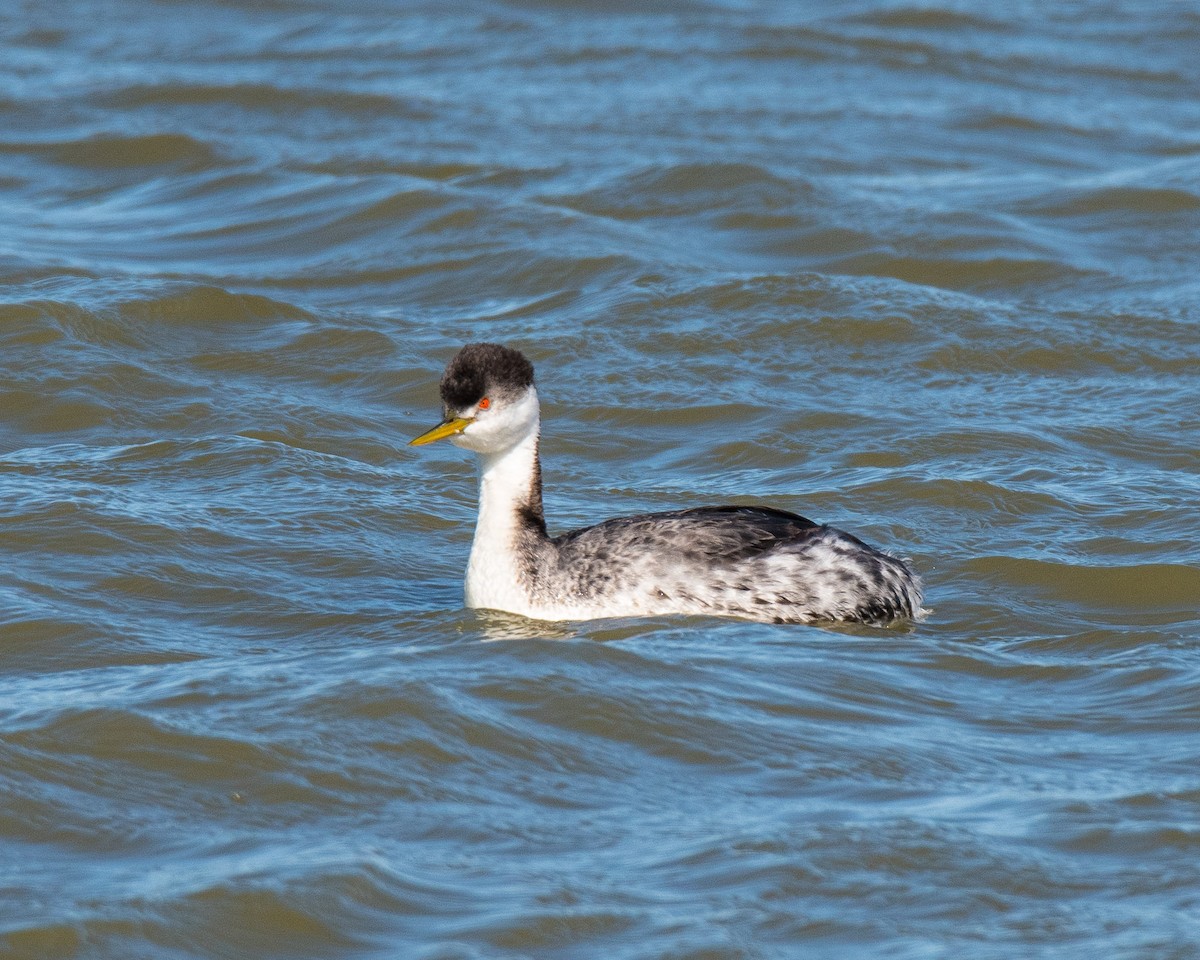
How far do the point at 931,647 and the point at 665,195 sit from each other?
8.30 metres

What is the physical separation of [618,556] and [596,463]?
3.02m

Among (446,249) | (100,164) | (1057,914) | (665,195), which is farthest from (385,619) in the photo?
(100,164)

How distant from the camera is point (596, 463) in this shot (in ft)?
39.1

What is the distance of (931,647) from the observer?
8.86m

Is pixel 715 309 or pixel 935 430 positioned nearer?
pixel 935 430

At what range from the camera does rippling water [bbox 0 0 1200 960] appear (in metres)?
6.68

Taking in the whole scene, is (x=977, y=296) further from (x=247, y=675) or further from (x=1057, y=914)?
(x=1057, y=914)

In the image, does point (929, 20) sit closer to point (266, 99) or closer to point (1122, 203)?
point (1122, 203)

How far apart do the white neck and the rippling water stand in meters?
0.19

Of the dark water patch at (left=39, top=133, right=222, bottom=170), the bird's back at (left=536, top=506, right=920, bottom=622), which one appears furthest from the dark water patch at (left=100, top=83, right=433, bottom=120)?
the bird's back at (left=536, top=506, right=920, bottom=622)

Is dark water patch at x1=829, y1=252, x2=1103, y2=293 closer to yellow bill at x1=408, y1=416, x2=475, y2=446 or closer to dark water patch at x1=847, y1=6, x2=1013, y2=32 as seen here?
yellow bill at x1=408, y1=416, x2=475, y2=446

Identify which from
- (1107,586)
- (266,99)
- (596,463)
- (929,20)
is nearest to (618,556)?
(1107,586)

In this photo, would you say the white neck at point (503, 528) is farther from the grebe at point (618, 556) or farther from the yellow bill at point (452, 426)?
the yellow bill at point (452, 426)

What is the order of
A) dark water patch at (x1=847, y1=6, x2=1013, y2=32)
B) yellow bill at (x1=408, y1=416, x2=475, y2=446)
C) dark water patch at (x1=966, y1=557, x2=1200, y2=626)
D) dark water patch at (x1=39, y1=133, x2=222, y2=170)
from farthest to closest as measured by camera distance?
dark water patch at (x1=847, y1=6, x2=1013, y2=32)
dark water patch at (x1=39, y1=133, x2=222, y2=170)
dark water patch at (x1=966, y1=557, x2=1200, y2=626)
yellow bill at (x1=408, y1=416, x2=475, y2=446)
